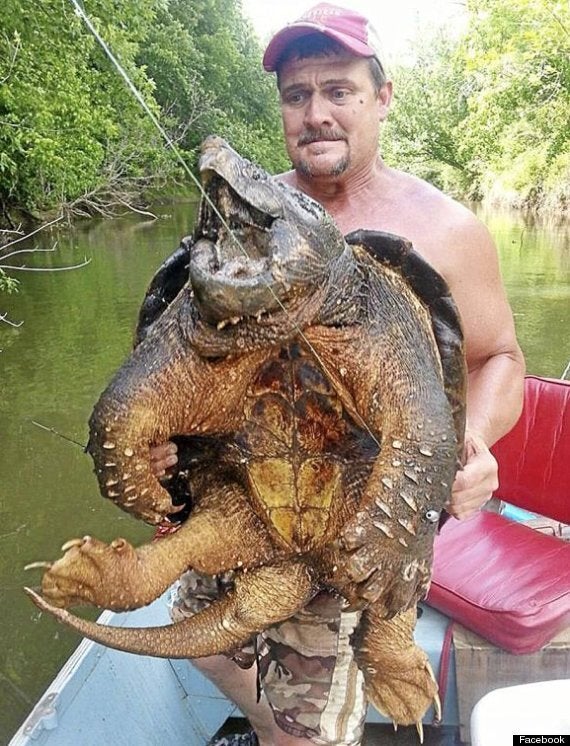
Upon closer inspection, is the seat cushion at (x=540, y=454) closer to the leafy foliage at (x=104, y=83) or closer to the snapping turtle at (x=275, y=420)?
the snapping turtle at (x=275, y=420)

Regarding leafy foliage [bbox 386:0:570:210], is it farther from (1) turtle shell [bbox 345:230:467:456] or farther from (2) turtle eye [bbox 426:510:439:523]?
(2) turtle eye [bbox 426:510:439:523]

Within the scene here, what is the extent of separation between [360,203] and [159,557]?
1.03 m

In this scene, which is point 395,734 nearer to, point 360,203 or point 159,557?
point 159,557

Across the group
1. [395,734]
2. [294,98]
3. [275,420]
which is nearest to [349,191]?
[294,98]

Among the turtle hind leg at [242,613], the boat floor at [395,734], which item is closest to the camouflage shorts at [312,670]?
the turtle hind leg at [242,613]

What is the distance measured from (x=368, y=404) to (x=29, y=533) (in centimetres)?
406

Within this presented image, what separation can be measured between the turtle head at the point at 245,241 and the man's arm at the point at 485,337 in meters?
0.74

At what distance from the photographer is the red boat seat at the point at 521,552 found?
7.39 ft

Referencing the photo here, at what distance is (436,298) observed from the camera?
1.36 meters

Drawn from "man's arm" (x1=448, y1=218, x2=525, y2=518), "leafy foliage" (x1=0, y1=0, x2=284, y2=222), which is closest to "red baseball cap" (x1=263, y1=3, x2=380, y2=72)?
"man's arm" (x1=448, y1=218, x2=525, y2=518)

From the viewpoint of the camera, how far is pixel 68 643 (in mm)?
3686

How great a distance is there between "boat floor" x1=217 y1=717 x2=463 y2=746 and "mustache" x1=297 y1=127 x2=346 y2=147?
2036 millimetres

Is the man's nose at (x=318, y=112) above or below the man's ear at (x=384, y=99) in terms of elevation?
below

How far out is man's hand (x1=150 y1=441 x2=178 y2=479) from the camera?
1.39m
